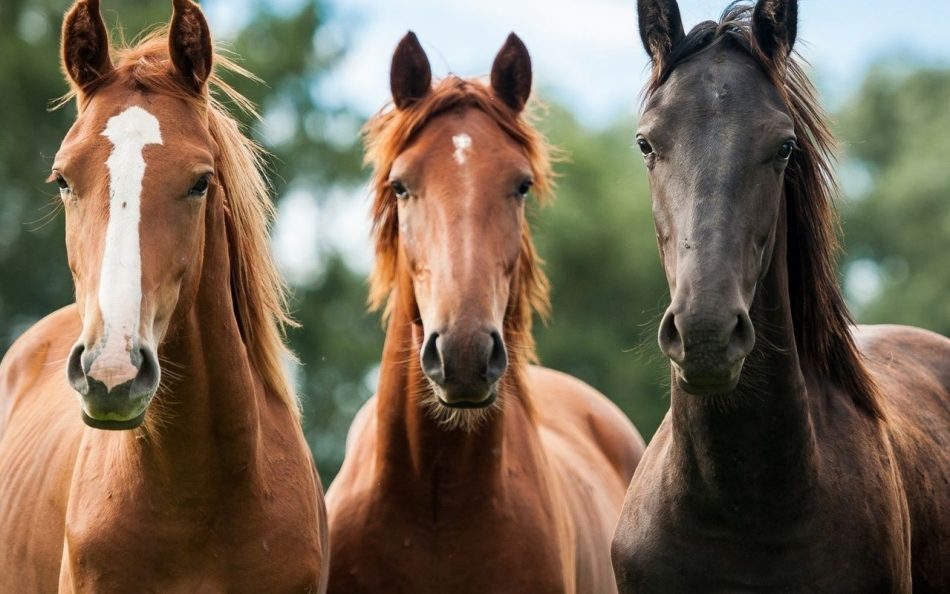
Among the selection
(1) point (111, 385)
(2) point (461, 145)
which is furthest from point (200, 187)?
(2) point (461, 145)

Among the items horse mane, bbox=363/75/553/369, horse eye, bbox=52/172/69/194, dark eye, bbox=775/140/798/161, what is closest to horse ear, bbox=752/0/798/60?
dark eye, bbox=775/140/798/161

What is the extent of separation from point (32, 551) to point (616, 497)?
3374 mm

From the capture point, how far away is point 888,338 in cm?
600

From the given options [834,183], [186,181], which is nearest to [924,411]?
[834,183]

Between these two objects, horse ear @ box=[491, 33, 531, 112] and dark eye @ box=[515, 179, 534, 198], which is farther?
horse ear @ box=[491, 33, 531, 112]

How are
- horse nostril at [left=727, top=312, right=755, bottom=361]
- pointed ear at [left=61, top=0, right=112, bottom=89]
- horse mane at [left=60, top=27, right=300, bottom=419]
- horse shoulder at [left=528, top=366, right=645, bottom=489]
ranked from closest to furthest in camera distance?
horse nostril at [left=727, top=312, right=755, bottom=361] → pointed ear at [left=61, top=0, right=112, bottom=89] → horse mane at [left=60, top=27, right=300, bottom=419] → horse shoulder at [left=528, top=366, right=645, bottom=489]

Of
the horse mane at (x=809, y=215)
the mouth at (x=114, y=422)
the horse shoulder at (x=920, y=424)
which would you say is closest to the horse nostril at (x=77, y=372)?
the mouth at (x=114, y=422)

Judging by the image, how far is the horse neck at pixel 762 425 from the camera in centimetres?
423

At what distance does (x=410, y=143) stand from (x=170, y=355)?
1.58 m

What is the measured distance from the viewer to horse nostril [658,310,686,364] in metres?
3.73

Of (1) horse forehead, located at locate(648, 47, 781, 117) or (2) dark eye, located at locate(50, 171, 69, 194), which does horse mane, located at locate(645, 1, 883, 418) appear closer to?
(1) horse forehead, located at locate(648, 47, 781, 117)

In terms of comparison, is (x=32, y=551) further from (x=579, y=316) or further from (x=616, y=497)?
(x=579, y=316)

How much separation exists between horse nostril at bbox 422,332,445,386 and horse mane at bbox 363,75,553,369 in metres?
0.78

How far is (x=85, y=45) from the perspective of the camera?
4.30 meters
